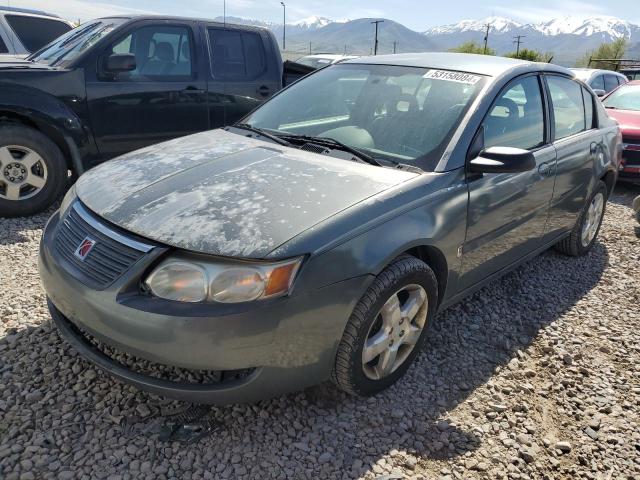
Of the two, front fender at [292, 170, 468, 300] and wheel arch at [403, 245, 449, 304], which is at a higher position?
front fender at [292, 170, 468, 300]

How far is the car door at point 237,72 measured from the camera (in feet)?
18.1

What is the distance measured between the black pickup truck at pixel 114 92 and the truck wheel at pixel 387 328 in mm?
3538

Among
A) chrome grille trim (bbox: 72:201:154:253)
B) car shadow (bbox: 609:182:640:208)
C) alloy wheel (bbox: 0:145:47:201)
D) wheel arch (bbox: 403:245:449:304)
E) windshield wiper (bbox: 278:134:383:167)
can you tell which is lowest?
car shadow (bbox: 609:182:640:208)

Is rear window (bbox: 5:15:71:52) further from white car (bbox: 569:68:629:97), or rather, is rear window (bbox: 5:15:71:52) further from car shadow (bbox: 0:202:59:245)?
white car (bbox: 569:68:629:97)

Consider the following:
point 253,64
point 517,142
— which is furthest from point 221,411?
point 253,64

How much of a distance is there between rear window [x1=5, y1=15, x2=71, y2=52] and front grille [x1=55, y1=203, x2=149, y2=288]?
6522 mm

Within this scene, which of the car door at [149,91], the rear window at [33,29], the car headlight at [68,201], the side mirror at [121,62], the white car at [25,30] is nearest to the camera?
the car headlight at [68,201]

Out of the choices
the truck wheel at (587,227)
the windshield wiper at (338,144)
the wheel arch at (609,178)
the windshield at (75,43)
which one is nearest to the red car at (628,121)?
the wheel arch at (609,178)

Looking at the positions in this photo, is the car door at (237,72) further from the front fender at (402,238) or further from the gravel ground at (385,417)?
the front fender at (402,238)

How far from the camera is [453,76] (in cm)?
312

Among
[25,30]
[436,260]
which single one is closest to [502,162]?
[436,260]

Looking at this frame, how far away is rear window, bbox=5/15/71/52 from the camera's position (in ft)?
24.7

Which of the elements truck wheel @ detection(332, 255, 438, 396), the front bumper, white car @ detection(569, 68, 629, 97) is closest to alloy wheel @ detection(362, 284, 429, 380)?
truck wheel @ detection(332, 255, 438, 396)

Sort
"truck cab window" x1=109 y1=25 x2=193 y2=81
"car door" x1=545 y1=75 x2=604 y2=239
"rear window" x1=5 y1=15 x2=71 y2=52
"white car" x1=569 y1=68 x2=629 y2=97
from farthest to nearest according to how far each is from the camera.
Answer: "white car" x1=569 y1=68 x2=629 y2=97 < "rear window" x1=5 y1=15 x2=71 y2=52 < "truck cab window" x1=109 y1=25 x2=193 y2=81 < "car door" x1=545 y1=75 x2=604 y2=239
